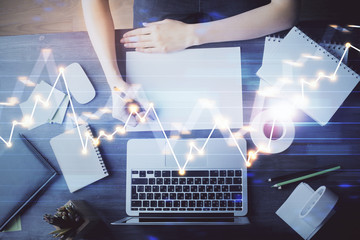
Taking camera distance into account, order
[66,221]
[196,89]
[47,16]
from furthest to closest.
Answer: [47,16]
[196,89]
[66,221]

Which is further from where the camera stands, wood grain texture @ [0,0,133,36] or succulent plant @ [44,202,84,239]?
wood grain texture @ [0,0,133,36]

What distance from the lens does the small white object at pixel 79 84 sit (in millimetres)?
1085

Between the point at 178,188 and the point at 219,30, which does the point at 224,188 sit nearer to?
the point at 178,188

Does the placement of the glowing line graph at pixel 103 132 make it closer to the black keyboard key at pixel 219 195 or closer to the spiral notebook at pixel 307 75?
the black keyboard key at pixel 219 195

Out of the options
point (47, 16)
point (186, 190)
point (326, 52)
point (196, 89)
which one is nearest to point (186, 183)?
point (186, 190)

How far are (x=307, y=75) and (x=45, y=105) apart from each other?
39.2 inches

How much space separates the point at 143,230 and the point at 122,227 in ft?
0.26

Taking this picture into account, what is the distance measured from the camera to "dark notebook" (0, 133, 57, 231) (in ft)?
3.33

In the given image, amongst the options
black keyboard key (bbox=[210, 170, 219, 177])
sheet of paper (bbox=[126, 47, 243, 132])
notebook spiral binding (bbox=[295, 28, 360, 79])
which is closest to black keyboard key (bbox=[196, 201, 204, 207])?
black keyboard key (bbox=[210, 170, 219, 177])

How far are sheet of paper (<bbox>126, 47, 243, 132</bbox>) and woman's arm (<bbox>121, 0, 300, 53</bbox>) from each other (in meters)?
0.05

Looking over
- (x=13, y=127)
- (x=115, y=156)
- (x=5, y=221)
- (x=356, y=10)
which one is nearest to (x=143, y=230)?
(x=115, y=156)

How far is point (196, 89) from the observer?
1059mm

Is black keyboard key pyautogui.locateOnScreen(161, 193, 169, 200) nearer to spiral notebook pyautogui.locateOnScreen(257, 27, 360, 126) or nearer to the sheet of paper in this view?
the sheet of paper

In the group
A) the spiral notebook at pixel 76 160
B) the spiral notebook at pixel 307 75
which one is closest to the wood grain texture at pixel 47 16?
the spiral notebook at pixel 76 160
